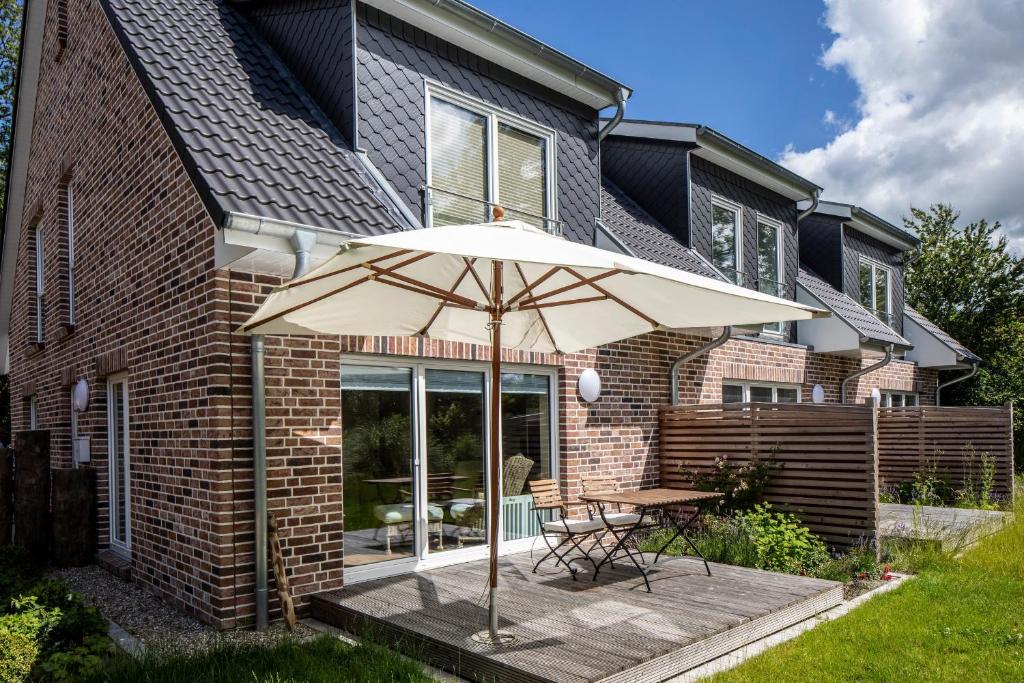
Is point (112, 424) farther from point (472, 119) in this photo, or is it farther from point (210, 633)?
point (472, 119)

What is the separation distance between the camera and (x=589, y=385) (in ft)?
26.3

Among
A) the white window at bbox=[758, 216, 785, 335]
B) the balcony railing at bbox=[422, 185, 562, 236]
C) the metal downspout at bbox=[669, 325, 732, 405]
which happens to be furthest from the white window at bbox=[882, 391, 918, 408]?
the balcony railing at bbox=[422, 185, 562, 236]

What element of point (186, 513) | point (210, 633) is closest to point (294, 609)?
point (210, 633)

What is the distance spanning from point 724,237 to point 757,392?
251cm

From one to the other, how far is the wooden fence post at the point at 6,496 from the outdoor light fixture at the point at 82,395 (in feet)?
3.03

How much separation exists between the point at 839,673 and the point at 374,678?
2.77 metres

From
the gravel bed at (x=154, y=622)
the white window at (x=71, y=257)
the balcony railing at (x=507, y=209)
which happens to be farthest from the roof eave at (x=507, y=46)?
the gravel bed at (x=154, y=622)

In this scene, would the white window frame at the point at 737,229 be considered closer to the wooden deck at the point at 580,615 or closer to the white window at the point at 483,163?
the white window at the point at 483,163

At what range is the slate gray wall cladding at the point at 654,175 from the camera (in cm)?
1059

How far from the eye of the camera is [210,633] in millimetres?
5203

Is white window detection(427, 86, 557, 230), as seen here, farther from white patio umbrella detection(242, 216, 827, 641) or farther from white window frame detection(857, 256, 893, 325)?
white window frame detection(857, 256, 893, 325)

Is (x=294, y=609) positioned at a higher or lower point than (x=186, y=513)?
lower

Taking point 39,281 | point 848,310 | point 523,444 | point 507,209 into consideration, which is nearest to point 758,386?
point 848,310

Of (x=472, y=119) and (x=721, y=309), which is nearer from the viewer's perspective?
(x=721, y=309)
